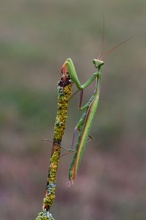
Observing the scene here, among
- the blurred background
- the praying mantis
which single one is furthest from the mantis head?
the blurred background

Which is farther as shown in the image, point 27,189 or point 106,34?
point 106,34

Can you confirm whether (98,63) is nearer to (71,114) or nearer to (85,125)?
(85,125)

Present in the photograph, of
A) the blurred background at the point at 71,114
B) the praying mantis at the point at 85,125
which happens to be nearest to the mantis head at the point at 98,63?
the praying mantis at the point at 85,125

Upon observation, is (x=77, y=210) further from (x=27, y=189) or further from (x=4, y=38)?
(x=4, y=38)

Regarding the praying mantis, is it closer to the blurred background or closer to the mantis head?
the mantis head

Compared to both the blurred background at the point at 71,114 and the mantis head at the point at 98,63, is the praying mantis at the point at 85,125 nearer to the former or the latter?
the mantis head at the point at 98,63

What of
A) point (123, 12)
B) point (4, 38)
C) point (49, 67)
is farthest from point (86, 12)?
point (49, 67)

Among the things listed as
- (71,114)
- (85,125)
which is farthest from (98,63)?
(71,114)

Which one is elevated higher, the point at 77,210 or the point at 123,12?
the point at 123,12

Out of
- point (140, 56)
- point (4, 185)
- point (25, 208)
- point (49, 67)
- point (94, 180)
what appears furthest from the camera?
point (140, 56)
